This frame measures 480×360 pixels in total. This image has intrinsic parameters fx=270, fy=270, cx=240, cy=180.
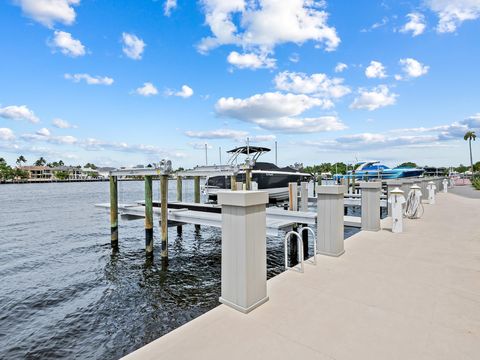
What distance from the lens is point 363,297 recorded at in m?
3.65

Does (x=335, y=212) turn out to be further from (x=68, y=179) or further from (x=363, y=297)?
(x=68, y=179)

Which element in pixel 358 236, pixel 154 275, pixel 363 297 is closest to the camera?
pixel 363 297

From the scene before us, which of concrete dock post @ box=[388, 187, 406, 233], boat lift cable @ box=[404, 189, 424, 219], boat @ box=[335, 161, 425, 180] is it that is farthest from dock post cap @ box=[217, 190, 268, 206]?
boat @ box=[335, 161, 425, 180]

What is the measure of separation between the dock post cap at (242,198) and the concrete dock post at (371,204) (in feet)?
17.4

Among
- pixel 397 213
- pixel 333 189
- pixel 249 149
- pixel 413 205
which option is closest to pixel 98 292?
pixel 333 189

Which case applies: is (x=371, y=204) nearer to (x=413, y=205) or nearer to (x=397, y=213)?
(x=397, y=213)

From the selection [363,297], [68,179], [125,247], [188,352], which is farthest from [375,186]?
[68,179]

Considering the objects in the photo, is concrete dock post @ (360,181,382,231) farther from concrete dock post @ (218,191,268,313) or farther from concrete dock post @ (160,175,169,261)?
concrete dock post @ (160,175,169,261)

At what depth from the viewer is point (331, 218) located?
548 centimetres

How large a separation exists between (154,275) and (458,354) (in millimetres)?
8095

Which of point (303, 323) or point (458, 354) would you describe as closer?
point (458, 354)

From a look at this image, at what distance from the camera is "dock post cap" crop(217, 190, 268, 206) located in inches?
129

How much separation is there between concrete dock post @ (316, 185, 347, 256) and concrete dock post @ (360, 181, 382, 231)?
8.92 ft

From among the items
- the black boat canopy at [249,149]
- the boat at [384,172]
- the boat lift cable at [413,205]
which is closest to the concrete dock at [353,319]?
the boat lift cable at [413,205]
